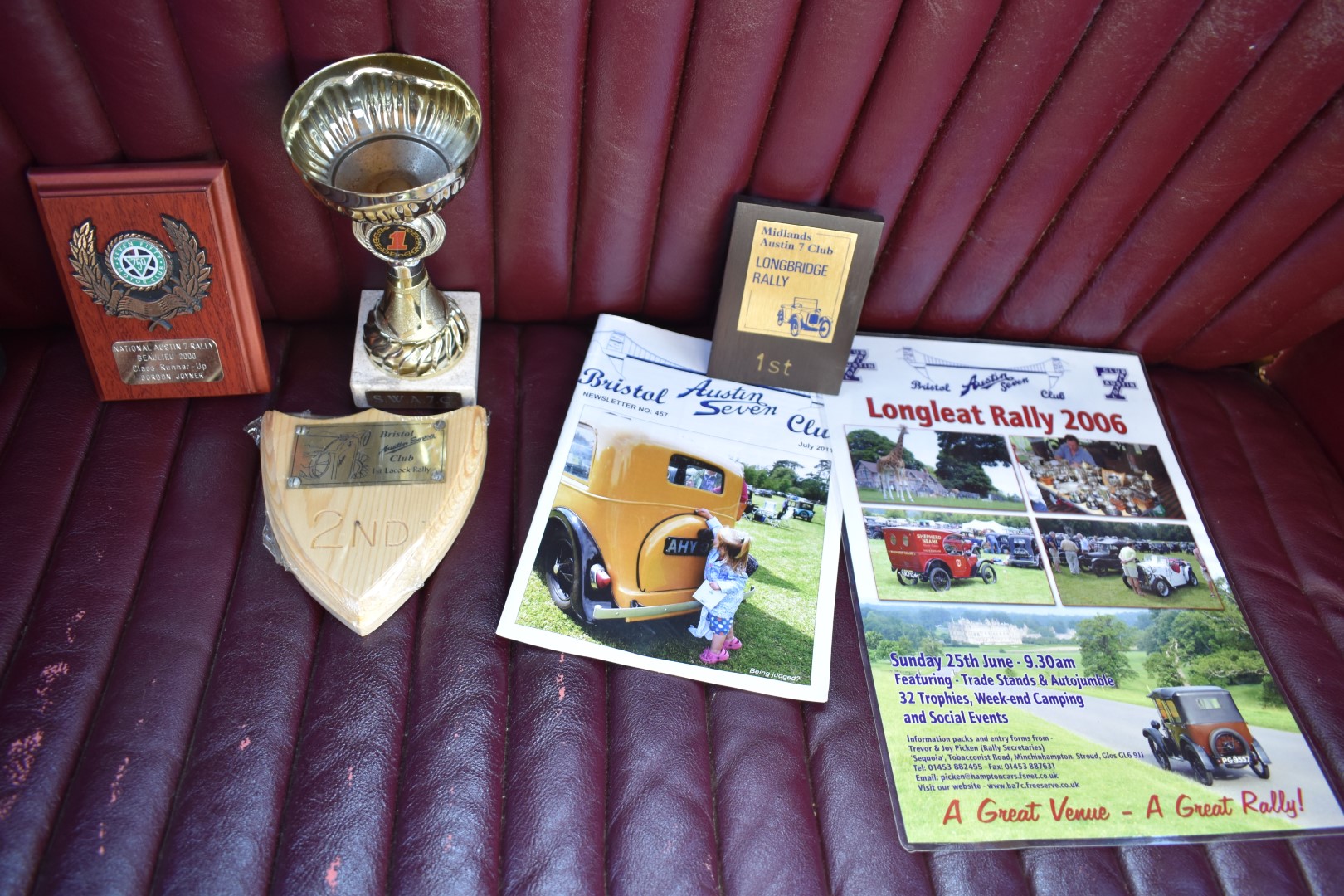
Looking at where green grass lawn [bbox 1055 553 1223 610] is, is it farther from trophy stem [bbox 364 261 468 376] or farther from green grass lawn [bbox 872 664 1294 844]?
trophy stem [bbox 364 261 468 376]

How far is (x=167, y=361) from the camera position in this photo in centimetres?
80

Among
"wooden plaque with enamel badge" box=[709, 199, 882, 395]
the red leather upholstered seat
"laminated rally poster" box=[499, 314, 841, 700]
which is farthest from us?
"wooden plaque with enamel badge" box=[709, 199, 882, 395]

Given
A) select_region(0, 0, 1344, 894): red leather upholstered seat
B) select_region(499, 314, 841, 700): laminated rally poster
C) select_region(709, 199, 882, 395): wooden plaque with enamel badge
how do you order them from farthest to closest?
select_region(709, 199, 882, 395): wooden plaque with enamel badge < select_region(499, 314, 841, 700): laminated rally poster < select_region(0, 0, 1344, 894): red leather upholstered seat

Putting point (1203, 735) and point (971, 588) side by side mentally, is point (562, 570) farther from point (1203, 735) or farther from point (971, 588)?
point (1203, 735)

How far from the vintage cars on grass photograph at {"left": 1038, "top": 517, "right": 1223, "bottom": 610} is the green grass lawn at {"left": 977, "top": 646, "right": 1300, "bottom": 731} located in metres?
0.05

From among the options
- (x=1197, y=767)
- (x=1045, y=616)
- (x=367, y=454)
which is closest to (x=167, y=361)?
(x=367, y=454)

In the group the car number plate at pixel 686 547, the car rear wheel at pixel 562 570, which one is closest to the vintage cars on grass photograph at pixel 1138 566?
the car number plate at pixel 686 547

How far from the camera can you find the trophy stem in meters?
0.80

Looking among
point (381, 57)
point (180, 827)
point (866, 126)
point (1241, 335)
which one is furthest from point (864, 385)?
point (180, 827)

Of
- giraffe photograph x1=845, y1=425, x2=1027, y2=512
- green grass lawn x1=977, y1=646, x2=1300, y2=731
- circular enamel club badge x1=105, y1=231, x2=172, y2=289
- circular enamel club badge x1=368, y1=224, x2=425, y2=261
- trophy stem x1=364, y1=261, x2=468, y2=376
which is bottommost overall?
green grass lawn x1=977, y1=646, x2=1300, y2=731

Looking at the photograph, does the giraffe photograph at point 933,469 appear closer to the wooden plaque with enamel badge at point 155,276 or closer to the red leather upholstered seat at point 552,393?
the red leather upholstered seat at point 552,393

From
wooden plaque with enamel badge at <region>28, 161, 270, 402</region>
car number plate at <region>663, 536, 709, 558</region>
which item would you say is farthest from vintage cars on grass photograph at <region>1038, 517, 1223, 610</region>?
wooden plaque with enamel badge at <region>28, 161, 270, 402</region>

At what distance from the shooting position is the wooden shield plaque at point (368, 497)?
0.72m

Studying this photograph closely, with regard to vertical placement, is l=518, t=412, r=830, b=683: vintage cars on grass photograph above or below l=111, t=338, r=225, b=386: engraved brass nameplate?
below
